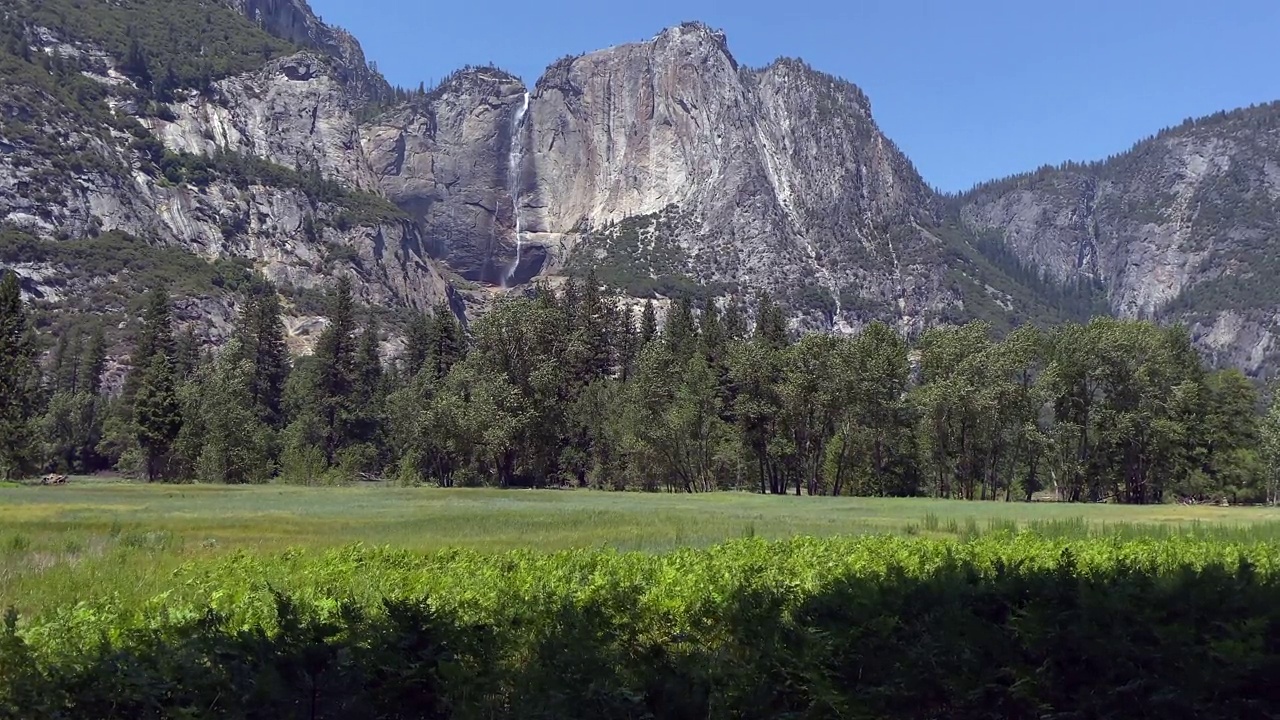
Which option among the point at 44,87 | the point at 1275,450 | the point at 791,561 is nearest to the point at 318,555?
the point at 791,561

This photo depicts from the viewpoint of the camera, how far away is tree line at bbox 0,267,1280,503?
68688mm

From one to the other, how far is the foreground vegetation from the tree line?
59663mm

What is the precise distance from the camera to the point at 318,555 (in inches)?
627

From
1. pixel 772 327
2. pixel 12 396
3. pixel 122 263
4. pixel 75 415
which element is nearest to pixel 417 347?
pixel 75 415

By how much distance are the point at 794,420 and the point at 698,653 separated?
67.8m

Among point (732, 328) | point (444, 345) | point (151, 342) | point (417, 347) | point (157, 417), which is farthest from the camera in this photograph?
point (417, 347)

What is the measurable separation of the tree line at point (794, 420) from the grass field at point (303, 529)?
101 ft

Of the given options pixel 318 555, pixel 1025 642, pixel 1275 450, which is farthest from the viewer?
pixel 1275 450

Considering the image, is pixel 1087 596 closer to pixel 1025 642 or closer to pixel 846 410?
pixel 1025 642

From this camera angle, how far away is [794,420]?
245 ft

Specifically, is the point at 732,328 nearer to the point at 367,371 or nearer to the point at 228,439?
the point at 367,371

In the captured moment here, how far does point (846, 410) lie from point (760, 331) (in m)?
23.2

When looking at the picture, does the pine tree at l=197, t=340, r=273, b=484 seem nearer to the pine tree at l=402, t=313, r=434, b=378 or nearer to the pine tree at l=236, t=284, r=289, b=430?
the pine tree at l=236, t=284, r=289, b=430

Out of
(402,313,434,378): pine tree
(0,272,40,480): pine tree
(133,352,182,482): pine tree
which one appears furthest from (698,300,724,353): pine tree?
(0,272,40,480): pine tree
